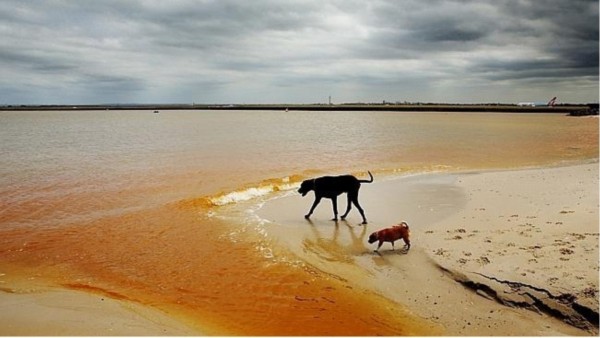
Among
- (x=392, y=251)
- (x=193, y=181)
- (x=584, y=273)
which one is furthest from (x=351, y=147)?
(x=584, y=273)

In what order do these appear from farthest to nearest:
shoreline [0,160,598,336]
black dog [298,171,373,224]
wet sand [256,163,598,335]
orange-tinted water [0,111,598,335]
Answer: black dog [298,171,373,224] < orange-tinted water [0,111,598,335] < wet sand [256,163,598,335] < shoreline [0,160,598,336]

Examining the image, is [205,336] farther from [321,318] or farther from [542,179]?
[542,179]

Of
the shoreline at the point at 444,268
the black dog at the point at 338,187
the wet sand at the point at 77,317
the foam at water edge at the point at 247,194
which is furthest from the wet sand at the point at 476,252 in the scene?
the wet sand at the point at 77,317

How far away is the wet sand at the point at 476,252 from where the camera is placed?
258 inches

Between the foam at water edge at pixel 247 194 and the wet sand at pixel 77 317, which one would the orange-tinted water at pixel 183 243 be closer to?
the foam at water edge at pixel 247 194

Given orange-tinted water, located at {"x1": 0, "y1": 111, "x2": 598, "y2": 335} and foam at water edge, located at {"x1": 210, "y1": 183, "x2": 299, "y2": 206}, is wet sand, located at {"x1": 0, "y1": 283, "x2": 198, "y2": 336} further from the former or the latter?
foam at water edge, located at {"x1": 210, "y1": 183, "x2": 299, "y2": 206}

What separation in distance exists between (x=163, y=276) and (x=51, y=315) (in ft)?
7.87

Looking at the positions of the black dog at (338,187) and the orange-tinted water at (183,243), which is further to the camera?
the black dog at (338,187)

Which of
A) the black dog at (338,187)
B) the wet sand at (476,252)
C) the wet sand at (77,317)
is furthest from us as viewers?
the black dog at (338,187)

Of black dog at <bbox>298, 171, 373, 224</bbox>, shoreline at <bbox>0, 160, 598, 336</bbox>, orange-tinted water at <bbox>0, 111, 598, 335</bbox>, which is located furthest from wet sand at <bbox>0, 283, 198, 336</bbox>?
black dog at <bbox>298, 171, 373, 224</bbox>

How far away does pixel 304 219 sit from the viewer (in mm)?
12648

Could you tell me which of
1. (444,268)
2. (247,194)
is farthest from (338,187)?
(247,194)

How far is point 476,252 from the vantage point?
28.5ft

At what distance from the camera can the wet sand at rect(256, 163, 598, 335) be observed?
21.5ft
